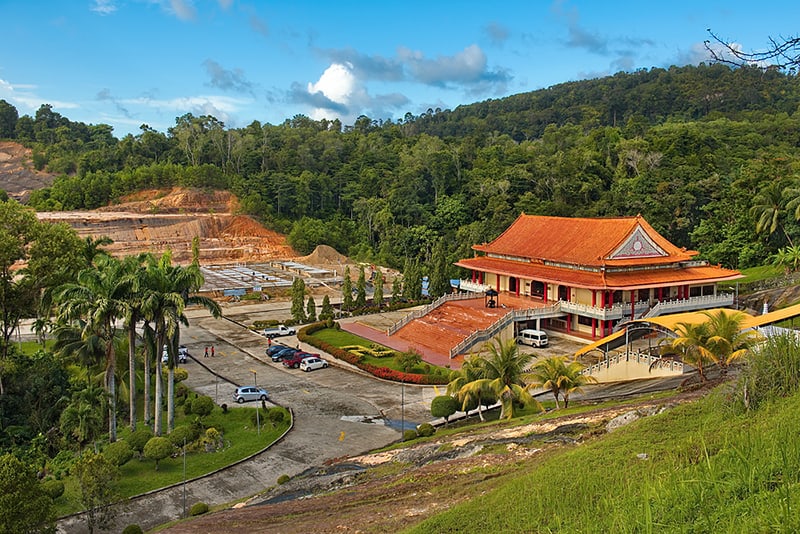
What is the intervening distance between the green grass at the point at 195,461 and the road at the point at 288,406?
0.53 metres

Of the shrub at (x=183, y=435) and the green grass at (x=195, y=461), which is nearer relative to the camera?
the green grass at (x=195, y=461)

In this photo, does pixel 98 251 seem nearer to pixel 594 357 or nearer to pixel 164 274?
pixel 164 274

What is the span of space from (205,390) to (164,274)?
8.56 m

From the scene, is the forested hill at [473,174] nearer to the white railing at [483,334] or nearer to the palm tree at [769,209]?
the palm tree at [769,209]

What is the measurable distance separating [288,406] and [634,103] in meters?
119

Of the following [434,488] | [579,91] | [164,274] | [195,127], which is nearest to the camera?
[434,488]

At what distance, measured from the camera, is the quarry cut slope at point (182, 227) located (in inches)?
3049

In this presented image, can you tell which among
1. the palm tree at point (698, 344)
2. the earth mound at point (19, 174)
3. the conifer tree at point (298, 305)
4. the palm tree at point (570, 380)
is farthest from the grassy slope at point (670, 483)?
the earth mound at point (19, 174)

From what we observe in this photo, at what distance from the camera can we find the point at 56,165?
10694cm

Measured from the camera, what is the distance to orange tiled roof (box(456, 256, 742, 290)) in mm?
37812

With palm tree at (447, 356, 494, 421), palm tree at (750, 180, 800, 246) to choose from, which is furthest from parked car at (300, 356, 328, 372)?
palm tree at (750, 180, 800, 246)

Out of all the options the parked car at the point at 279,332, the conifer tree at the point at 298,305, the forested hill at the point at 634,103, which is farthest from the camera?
the forested hill at the point at 634,103

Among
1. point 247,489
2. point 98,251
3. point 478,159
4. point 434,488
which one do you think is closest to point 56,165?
point 478,159

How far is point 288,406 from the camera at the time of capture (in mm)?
27672
